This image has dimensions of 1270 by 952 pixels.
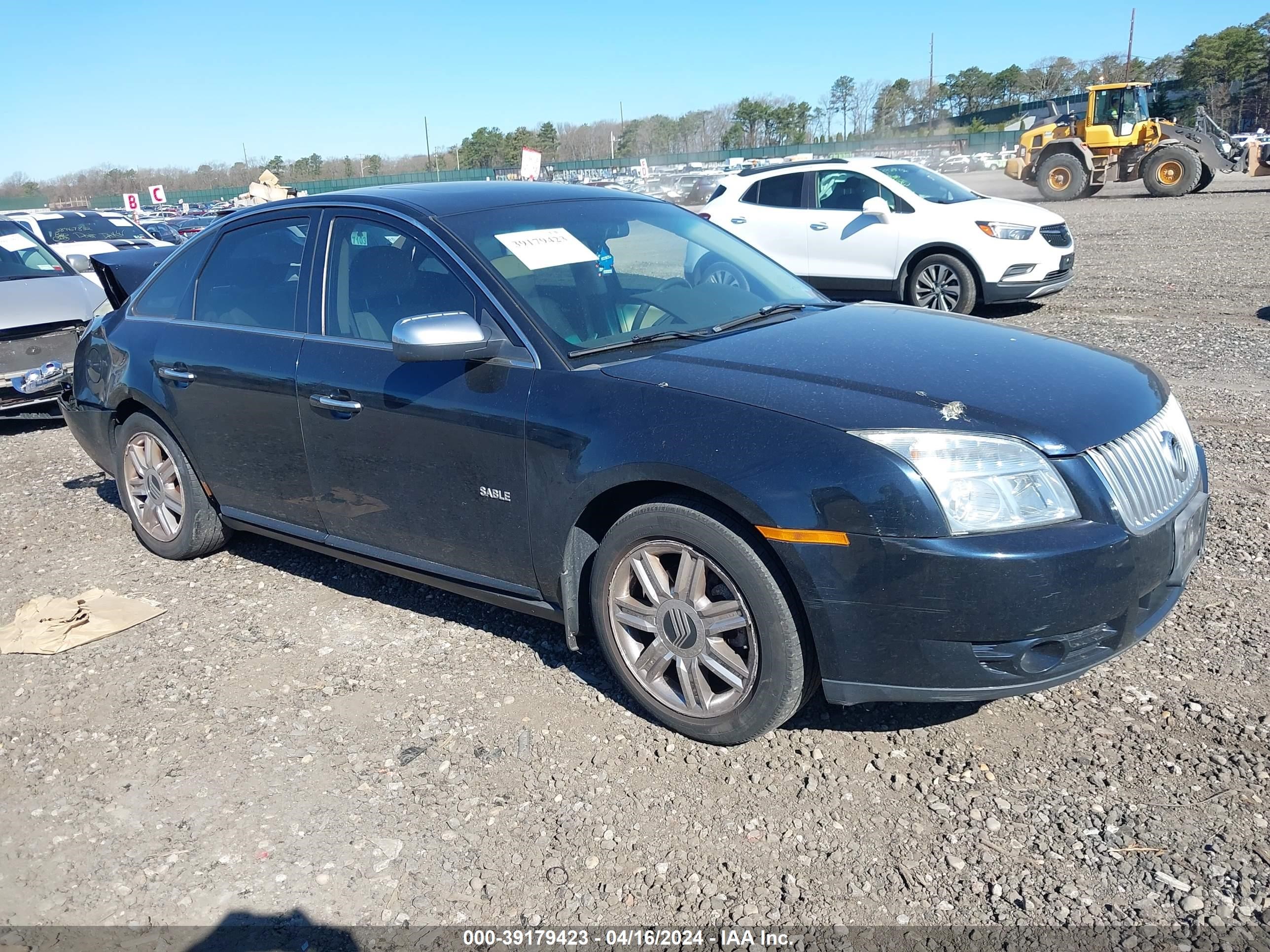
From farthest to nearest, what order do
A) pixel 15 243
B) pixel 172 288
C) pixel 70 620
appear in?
pixel 15 243 → pixel 172 288 → pixel 70 620

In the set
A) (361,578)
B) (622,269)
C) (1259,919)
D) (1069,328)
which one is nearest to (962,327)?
(622,269)

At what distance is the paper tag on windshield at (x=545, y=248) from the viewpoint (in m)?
3.75

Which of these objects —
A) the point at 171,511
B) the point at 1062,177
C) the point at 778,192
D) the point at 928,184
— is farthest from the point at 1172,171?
the point at 171,511

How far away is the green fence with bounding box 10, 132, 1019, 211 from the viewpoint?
54.0m

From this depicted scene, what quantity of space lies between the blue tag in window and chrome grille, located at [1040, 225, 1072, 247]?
794 cm

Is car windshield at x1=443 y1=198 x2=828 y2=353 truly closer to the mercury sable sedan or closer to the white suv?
the mercury sable sedan

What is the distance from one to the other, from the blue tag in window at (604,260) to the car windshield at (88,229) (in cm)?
1505

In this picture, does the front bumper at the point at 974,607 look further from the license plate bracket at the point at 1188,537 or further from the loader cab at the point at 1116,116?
the loader cab at the point at 1116,116

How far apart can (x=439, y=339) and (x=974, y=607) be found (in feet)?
6.07

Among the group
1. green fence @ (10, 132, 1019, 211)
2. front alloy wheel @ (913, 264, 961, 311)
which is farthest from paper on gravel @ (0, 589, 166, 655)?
green fence @ (10, 132, 1019, 211)

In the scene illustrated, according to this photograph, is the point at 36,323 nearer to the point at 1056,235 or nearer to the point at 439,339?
the point at 439,339

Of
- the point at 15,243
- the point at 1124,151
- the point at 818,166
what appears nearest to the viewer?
the point at 15,243

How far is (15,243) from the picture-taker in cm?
931

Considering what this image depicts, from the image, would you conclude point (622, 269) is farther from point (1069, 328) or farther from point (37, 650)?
point (1069, 328)
